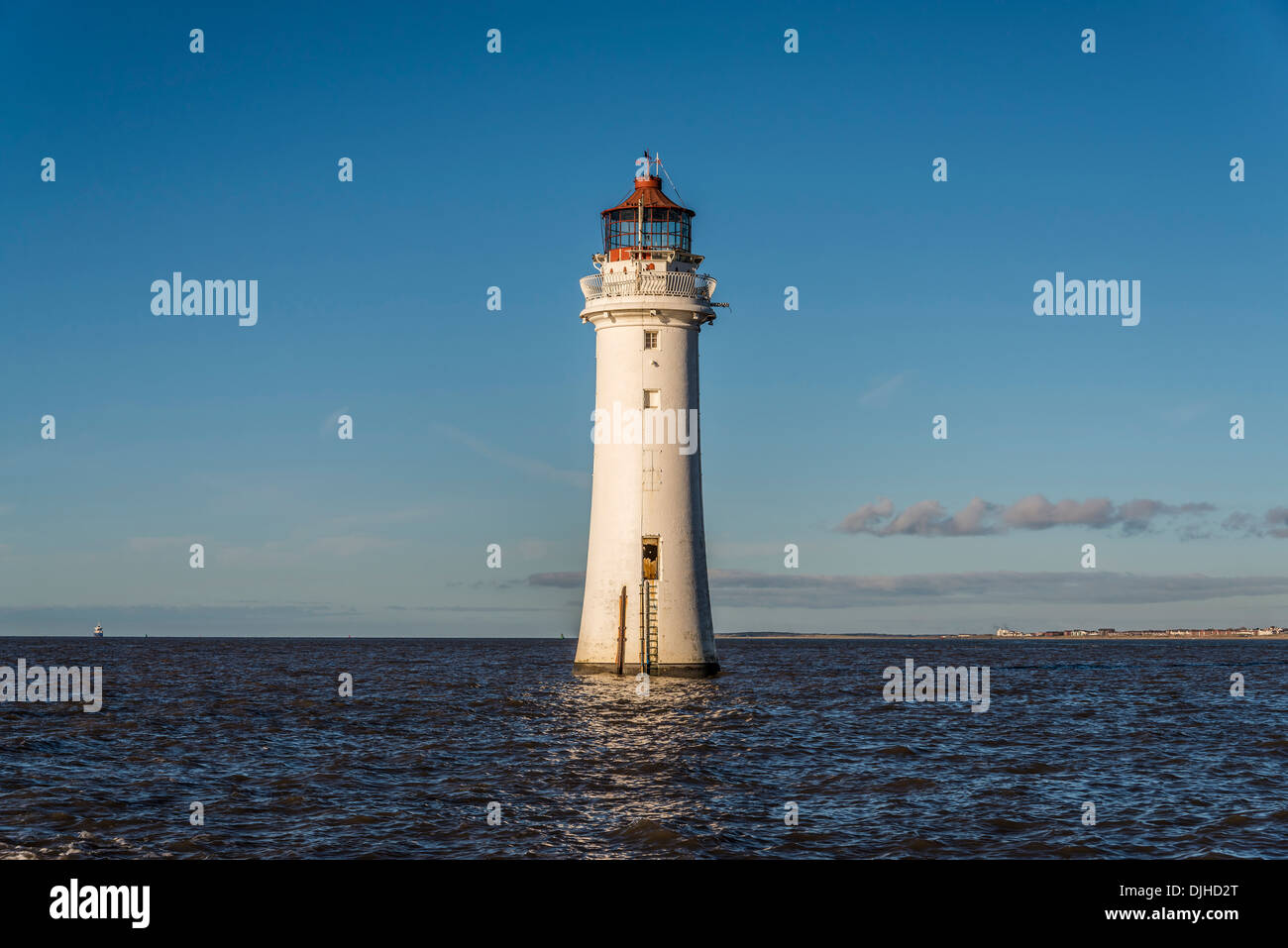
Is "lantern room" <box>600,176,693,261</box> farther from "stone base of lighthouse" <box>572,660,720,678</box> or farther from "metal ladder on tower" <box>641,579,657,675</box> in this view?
"stone base of lighthouse" <box>572,660,720,678</box>

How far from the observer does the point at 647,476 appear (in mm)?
45562

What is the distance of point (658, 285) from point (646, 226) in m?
3.12

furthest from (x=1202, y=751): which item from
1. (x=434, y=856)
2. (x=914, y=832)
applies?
(x=434, y=856)

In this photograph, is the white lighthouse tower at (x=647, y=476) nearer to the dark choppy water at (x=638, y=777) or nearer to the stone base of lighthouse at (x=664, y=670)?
the stone base of lighthouse at (x=664, y=670)

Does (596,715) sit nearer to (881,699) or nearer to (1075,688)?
(881,699)

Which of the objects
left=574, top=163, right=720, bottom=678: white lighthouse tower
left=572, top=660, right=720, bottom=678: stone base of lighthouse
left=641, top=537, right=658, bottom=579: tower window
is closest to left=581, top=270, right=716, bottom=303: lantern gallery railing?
left=574, top=163, right=720, bottom=678: white lighthouse tower

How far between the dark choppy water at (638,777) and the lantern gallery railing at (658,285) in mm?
14903

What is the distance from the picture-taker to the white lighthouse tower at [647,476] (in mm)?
45531

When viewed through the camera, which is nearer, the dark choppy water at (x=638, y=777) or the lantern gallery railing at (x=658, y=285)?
the dark choppy water at (x=638, y=777)

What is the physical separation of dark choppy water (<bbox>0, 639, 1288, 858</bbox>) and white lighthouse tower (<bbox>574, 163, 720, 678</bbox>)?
189cm

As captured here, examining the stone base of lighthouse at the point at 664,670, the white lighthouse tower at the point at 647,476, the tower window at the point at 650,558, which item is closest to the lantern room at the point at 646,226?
the white lighthouse tower at the point at 647,476

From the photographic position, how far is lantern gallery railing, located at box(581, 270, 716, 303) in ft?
152
